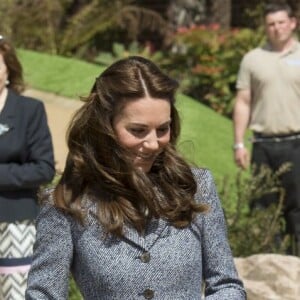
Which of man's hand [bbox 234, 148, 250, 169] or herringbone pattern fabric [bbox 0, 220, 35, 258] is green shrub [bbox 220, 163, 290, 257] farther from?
herringbone pattern fabric [bbox 0, 220, 35, 258]

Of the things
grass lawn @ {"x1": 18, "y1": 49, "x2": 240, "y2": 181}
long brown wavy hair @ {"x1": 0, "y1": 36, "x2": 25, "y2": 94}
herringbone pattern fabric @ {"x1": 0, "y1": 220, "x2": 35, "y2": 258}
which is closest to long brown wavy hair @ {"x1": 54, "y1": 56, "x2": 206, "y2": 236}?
herringbone pattern fabric @ {"x1": 0, "y1": 220, "x2": 35, "y2": 258}

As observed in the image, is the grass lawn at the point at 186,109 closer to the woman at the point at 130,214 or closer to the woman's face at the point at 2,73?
the woman's face at the point at 2,73

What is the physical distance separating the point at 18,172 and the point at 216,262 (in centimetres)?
235

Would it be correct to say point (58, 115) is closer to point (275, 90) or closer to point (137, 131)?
point (275, 90)

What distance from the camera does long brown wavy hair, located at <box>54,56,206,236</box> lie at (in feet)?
10.1

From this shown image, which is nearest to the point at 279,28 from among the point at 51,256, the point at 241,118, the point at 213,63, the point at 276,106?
the point at 276,106

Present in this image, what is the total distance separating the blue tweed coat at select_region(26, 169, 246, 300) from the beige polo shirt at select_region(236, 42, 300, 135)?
185 inches

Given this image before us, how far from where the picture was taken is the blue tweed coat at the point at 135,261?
306 cm

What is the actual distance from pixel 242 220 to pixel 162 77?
470 cm

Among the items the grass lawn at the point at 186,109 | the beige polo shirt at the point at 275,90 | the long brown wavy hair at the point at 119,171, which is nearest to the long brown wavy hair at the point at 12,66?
the long brown wavy hair at the point at 119,171

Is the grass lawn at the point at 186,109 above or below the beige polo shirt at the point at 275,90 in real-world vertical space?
below

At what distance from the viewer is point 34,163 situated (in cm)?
540

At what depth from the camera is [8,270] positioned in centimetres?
550

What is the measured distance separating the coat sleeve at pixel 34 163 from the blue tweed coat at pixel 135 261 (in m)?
2.18
